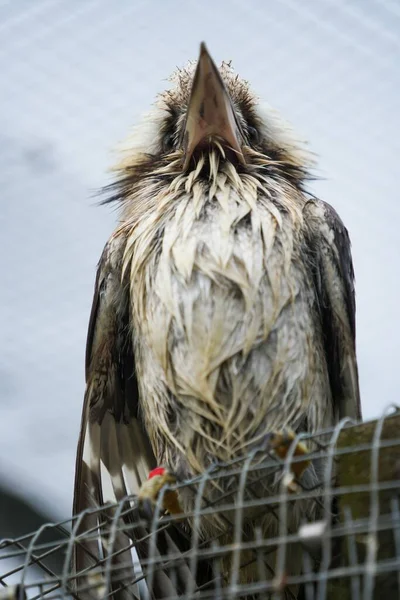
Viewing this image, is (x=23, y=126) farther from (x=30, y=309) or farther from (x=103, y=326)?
(x=103, y=326)

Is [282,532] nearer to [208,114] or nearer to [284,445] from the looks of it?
[284,445]

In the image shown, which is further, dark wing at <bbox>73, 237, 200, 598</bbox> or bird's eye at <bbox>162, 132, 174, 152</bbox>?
bird's eye at <bbox>162, 132, 174, 152</bbox>

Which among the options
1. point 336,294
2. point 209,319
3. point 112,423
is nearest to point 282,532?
point 209,319

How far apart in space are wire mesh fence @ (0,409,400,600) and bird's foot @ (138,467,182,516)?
0.05ft

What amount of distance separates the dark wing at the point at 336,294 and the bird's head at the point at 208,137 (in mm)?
357

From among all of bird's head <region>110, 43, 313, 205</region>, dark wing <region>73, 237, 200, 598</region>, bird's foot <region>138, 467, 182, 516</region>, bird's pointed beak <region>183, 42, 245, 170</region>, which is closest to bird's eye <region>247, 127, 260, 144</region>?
bird's head <region>110, 43, 313, 205</region>

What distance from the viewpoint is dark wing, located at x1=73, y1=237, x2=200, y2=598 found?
110 inches

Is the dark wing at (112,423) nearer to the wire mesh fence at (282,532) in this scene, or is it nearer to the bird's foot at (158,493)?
the wire mesh fence at (282,532)

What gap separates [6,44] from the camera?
3.93m

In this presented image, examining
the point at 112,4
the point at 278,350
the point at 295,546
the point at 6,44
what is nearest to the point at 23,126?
the point at 6,44

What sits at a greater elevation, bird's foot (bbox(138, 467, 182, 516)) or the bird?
the bird

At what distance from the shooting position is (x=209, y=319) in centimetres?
250

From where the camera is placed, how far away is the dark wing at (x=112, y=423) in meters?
2.79

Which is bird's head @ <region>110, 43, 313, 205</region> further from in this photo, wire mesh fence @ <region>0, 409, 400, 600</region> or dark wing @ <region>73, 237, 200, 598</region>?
wire mesh fence @ <region>0, 409, 400, 600</region>
